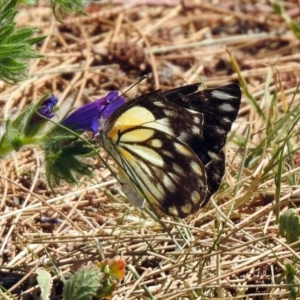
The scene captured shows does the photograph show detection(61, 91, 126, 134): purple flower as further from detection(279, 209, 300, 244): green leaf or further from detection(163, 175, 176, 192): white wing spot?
detection(279, 209, 300, 244): green leaf

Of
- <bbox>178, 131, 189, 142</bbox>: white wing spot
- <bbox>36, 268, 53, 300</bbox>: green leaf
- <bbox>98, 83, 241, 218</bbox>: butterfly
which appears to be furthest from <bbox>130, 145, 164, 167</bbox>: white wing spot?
<bbox>36, 268, 53, 300</bbox>: green leaf

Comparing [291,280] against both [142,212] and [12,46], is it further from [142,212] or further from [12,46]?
[12,46]

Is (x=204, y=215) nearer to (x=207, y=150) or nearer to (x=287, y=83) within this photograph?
(x=207, y=150)

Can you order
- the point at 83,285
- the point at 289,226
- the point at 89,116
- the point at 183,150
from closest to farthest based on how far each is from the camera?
the point at 83,285, the point at 289,226, the point at 89,116, the point at 183,150

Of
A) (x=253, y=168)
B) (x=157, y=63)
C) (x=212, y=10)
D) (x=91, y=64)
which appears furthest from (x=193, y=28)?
(x=253, y=168)

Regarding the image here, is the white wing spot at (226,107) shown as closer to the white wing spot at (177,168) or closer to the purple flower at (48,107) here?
the white wing spot at (177,168)

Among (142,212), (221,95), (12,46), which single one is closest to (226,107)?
(221,95)

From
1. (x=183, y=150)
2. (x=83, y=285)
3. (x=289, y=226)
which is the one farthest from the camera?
(x=183, y=150)
